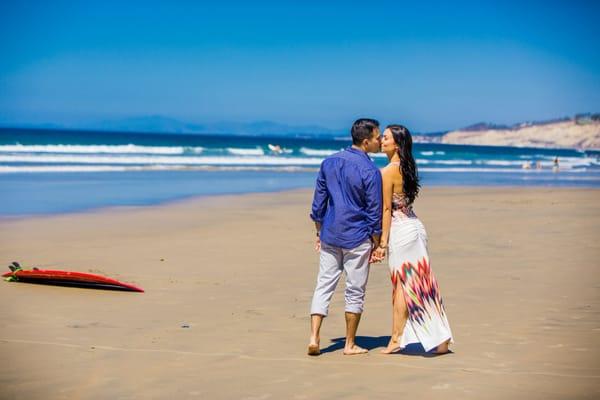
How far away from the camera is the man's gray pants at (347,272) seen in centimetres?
479

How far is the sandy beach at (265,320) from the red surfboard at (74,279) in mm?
113

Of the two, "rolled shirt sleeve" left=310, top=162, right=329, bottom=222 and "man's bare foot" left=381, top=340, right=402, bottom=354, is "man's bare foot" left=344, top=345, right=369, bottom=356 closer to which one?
"man's bare foot" left=381, top=340, right=402, bottom=354

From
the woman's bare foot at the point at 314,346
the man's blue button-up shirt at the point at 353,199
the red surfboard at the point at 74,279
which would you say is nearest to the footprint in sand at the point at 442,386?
the woman's bare foot at the point at 314,346

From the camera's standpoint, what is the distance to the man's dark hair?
4.84 m

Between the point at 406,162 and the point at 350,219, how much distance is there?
57 cm

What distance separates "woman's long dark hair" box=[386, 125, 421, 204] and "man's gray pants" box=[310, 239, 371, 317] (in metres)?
0.46

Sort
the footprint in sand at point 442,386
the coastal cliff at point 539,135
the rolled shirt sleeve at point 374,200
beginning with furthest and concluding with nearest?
the coastal cliff at point 539,135 < the rolled shirt sleeve at point 374,200 < the footprint in sand at point 442,386

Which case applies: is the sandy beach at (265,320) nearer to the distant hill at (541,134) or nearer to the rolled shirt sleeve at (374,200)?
the rolled shirt sleeve at (374,200)

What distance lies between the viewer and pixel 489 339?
524 cm

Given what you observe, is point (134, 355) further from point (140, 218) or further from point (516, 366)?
point (140, 218)

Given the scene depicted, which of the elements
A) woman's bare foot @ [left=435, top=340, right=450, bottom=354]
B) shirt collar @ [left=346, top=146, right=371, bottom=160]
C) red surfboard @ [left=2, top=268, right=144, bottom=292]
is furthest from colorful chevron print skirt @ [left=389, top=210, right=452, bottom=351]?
red surfboard @ [left=2, top=268, right=144, bottom=292]

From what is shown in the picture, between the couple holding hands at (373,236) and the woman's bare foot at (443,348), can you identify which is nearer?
the couple holding hands at (373,236)

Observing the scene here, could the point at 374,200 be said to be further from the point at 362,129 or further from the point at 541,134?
the point at 541,134

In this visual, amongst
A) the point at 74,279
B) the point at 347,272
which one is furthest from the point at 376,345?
the point at 74,279
